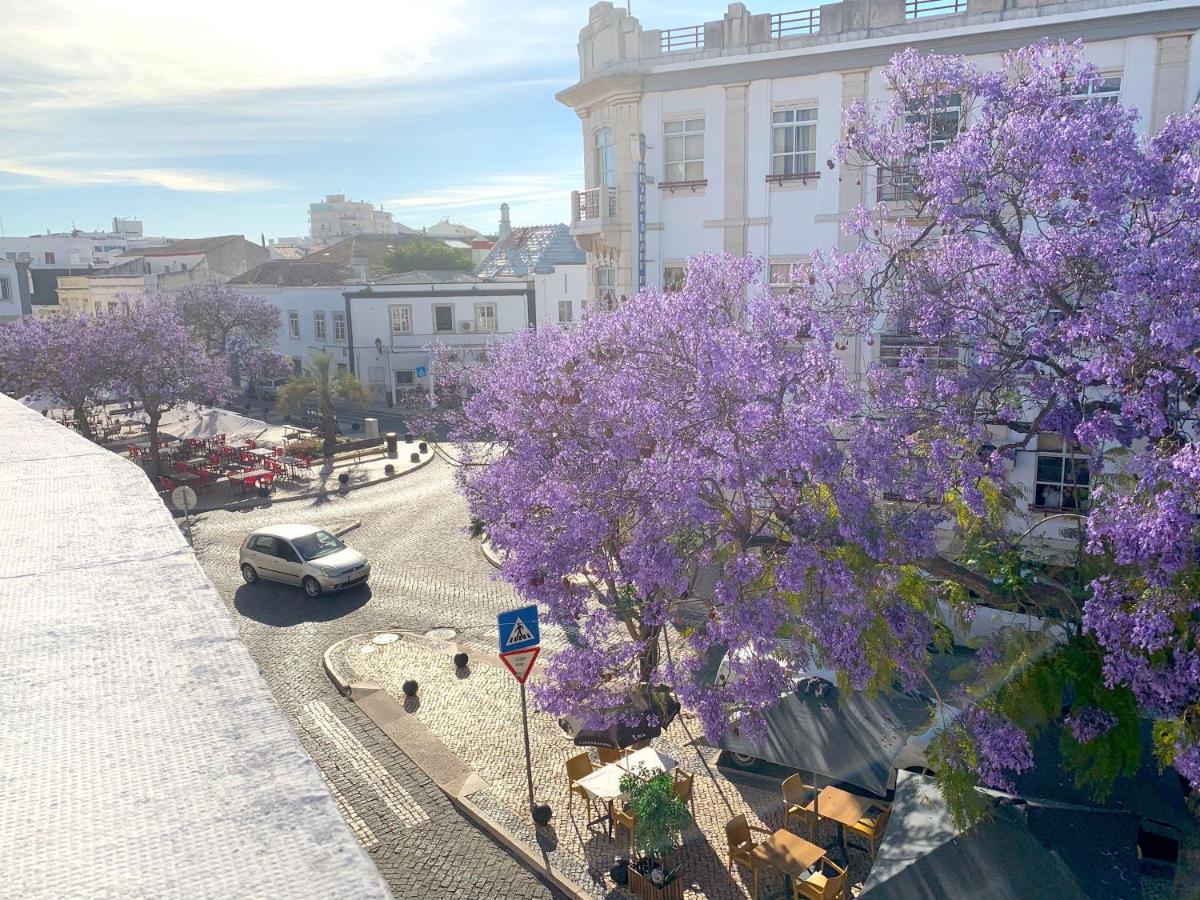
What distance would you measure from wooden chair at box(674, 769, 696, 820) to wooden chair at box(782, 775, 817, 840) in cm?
126

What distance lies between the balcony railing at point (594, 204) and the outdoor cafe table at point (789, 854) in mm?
18212

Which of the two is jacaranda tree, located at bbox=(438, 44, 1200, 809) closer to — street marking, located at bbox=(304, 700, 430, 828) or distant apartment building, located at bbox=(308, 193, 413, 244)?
street marking, located at bbox=(304, 700, 430, 828)

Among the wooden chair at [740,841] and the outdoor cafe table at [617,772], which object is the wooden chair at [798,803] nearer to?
the wooden chair at [740,841]

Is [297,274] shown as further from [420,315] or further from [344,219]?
[344,219]

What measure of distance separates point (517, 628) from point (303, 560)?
10.9 m

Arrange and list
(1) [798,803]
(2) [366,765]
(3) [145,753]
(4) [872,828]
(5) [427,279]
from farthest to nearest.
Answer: (5) [427,279] < (2) [366,765] < (1) [798,803] < (4) [872,828] < (3) [145,753]

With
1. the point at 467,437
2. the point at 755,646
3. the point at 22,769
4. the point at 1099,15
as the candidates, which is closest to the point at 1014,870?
the point at 755,646

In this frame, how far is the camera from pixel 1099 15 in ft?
61.5

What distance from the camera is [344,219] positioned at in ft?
497

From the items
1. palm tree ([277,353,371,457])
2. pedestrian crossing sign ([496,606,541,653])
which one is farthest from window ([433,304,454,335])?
pedestrian crossing sign ([496,606,541,653])

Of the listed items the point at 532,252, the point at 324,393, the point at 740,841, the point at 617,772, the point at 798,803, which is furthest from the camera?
the point at 532,252

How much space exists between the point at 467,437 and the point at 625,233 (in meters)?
8.84

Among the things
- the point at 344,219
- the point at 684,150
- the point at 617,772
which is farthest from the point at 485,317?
the point at 344,219

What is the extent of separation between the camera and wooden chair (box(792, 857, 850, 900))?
33.9 ft
